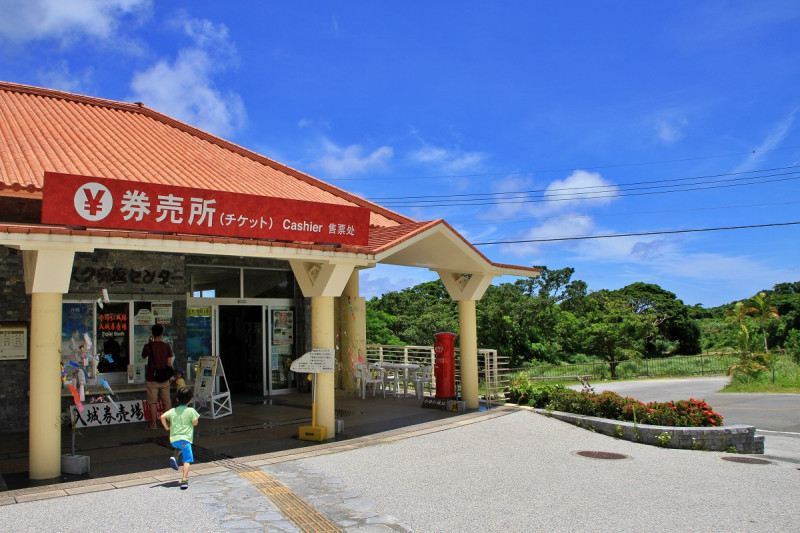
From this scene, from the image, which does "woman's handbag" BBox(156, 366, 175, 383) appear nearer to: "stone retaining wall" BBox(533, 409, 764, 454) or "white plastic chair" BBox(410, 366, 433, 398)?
"white plastic chair" BBox(410, 366, 433, 398)

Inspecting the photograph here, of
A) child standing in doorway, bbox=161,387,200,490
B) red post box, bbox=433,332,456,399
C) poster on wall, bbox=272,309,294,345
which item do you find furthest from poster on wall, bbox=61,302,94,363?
red post box, bbox=433,332,456,399

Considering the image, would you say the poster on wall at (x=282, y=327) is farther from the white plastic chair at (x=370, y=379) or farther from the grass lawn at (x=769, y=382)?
the grass lawn at (x=769, y=382)

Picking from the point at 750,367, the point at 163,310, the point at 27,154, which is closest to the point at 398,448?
the point at 163,310

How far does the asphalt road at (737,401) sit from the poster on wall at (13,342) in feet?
46.0

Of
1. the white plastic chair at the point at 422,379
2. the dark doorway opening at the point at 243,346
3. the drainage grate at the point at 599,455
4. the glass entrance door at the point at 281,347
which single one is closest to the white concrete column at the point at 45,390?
the drainage grate at the point at 599,455

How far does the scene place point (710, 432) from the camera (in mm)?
9734

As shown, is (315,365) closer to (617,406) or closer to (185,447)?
(185,447)

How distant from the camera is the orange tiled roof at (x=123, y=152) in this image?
9828 mm

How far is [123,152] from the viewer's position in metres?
11.7

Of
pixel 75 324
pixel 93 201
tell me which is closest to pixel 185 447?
pixel 93 201

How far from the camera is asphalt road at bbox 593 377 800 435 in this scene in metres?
14.1

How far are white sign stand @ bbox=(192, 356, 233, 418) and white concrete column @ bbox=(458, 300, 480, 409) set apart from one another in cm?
471

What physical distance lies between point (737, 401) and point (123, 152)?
17.9m

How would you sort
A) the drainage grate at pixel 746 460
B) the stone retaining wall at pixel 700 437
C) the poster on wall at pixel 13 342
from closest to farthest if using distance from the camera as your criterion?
the drainage grate at pixel 746 460 < the stone retaining wall at pixel 700 437 < the poster on wall at pixel 13 342
